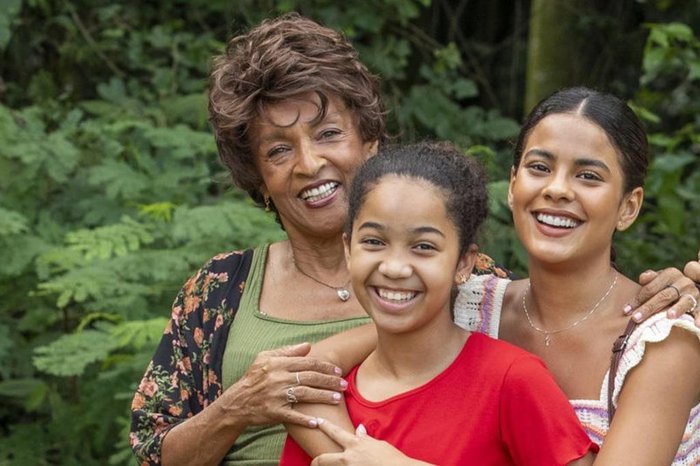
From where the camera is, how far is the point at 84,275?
14.1 ft

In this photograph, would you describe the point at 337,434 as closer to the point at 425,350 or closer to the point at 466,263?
the point at 425,350

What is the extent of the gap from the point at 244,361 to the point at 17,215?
1.88m

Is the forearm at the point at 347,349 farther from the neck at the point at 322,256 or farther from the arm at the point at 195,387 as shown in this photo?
the neck at the point at 322,256

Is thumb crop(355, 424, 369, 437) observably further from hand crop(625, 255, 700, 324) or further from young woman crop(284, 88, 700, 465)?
hand crop(625, 255, 700, 324)

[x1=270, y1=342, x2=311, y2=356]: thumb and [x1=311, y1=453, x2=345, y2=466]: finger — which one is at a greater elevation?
[x1=270, y1=342, x2=311, y2=356]: thumb

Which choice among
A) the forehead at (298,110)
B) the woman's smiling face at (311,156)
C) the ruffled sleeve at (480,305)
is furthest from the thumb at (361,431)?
the forehead at (298,110)

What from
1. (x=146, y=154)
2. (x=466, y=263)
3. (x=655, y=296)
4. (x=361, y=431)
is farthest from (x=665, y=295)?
(x=146, y=154)

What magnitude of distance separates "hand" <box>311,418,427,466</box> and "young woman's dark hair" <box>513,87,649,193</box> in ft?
2.38

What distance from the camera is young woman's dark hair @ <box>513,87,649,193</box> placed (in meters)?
2.53

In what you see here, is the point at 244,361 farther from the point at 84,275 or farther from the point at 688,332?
the point at 84,275

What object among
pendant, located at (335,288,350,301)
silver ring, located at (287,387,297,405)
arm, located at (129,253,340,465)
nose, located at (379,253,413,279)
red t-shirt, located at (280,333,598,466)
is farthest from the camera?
pendant, located at (335,288,350,301)

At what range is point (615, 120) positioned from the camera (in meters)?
2.54

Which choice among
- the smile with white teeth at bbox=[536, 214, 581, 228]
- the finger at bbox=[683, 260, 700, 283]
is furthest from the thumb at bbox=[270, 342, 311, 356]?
the finger at bbox=[683, 260, 700, 283]

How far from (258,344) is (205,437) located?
26 centimetres
